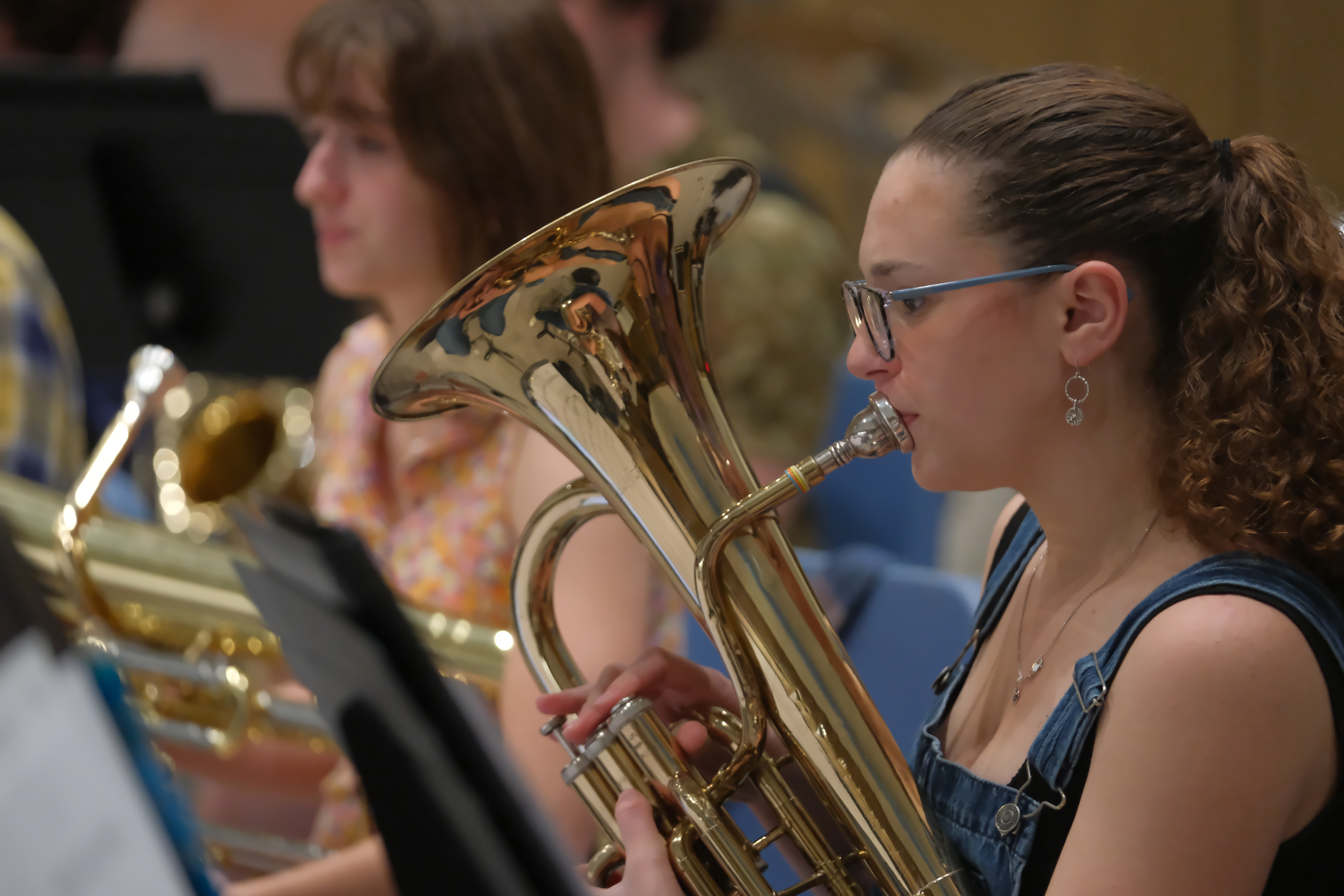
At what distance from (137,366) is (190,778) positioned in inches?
21.0

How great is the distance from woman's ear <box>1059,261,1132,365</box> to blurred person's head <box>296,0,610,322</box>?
68 centimetres

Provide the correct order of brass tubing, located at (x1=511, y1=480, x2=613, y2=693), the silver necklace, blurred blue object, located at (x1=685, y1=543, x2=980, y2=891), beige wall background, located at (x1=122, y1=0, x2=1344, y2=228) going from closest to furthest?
the silver necklace → brass tubing, located at (x1=511, y1=480, x2=613, y2=693) → blurred blue object, located at (x1=685, y1=543, x2=980, y2=891) → beige wall background, located at (x1=122, y1=0, x2=1344, y2=228)

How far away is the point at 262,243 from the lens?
1471 millimetres

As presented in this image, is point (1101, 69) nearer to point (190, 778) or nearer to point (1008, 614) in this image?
point (1008, 614)

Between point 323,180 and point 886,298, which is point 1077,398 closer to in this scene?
point 886,298

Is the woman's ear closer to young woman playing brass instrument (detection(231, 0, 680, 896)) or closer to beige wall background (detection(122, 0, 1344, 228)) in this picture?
young woman playing brass instrument (detection(231, 0, 680, 896))

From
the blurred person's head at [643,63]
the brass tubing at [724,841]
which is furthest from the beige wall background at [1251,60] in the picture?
the brass tubing at [724,841]

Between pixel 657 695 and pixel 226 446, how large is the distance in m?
1.59

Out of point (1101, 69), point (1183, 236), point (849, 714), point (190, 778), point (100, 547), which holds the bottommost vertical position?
point (849, 714)

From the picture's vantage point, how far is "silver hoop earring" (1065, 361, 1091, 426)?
65cm

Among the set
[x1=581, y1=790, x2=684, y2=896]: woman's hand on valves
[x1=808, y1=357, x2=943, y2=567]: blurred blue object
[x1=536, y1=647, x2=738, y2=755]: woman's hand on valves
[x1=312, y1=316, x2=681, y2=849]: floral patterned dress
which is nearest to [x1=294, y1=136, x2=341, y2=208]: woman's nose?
[x1=312, y1=316, x2=681, y2=849]: floral patterned dress

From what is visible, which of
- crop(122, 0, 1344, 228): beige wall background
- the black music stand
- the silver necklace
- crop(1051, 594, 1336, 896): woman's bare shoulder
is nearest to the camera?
the black music stand

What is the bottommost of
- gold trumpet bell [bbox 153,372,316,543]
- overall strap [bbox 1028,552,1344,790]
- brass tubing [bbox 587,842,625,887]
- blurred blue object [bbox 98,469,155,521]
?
overall strap [bbox 1028,552,1344,790]

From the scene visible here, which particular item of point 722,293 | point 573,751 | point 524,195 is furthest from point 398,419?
point 722,293
